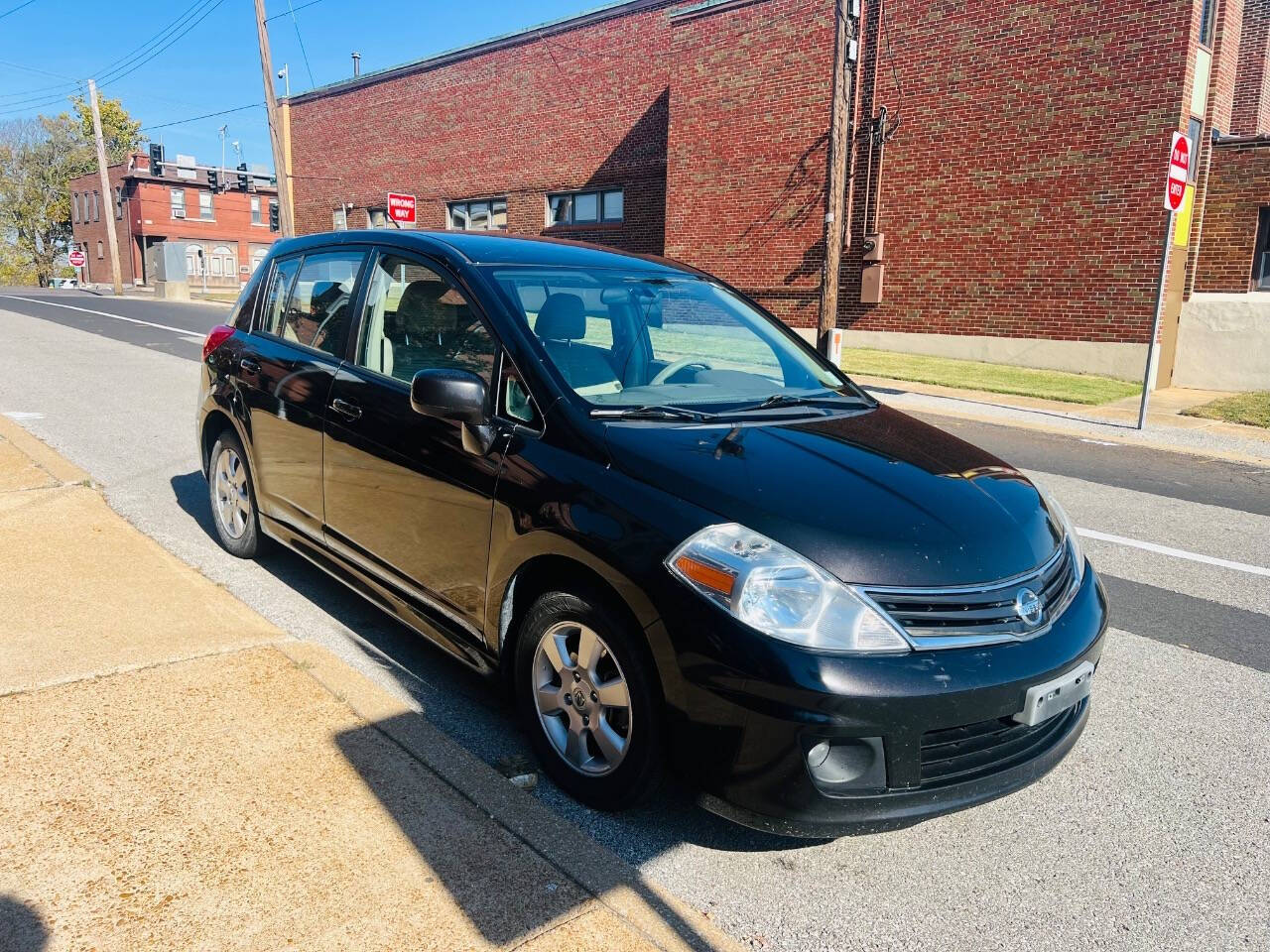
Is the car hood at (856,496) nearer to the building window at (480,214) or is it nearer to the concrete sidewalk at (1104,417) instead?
the concrete sidewalk at (1104,417)

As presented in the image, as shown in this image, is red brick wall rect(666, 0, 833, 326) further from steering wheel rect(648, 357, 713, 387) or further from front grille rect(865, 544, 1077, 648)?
front grille rect(865, 544, 1077, 648)

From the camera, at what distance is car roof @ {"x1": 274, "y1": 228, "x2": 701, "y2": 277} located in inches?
148

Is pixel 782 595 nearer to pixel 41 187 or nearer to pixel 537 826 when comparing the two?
pixel 537 826

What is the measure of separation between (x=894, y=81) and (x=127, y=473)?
1608cm

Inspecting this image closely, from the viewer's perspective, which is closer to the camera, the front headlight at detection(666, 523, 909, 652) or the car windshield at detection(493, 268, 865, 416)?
the front headlight at detection(666, 523, 909, 652)

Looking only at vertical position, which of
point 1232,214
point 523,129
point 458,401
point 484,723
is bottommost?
point 484,723

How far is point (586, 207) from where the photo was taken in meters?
26.6

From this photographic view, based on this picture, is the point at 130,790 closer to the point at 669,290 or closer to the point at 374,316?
the point at 374,316

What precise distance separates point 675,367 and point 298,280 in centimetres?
215

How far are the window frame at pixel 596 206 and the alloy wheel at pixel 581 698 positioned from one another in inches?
927

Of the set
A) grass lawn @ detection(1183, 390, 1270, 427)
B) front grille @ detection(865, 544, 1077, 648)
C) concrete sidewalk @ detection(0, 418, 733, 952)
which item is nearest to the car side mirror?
concrete sidewalk @ detection(0, 418, 733, 952)

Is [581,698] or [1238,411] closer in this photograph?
[581,698]

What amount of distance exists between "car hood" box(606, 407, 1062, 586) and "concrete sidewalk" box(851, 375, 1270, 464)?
26.3ft

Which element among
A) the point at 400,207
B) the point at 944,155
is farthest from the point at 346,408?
the point at 400,207
